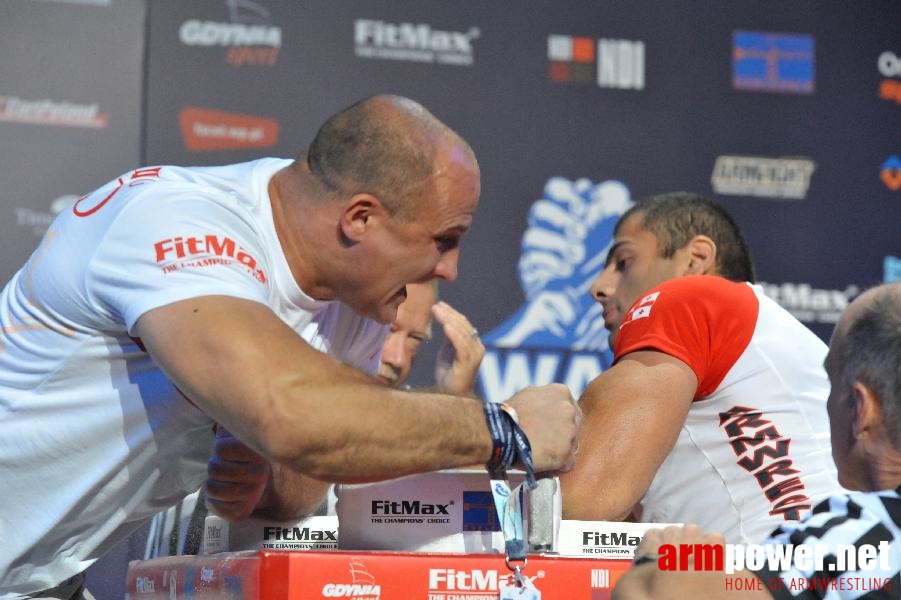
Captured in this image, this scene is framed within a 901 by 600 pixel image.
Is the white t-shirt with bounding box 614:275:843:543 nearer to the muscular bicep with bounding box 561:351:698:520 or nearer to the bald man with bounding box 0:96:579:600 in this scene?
the muscular bicep with bounding box 561:351:698:520

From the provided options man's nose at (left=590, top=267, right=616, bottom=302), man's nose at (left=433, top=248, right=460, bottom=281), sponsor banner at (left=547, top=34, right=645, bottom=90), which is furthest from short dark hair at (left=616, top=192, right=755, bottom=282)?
sponsor banner at (left=547, top=34, right=645, bottom=90)

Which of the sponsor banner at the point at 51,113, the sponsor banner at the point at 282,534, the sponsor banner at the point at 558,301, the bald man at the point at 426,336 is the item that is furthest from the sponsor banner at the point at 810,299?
the sponsor banner at the point at 282,534

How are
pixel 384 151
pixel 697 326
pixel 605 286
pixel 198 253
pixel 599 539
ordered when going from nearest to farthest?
pixel 198 253 < pixel 599 539 < pixel 384 151 < pixel 697 326 < pixel 605 286

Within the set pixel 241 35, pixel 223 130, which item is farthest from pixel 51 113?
pixel 241 35

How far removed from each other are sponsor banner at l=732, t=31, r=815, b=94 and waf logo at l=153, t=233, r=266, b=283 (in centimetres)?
362

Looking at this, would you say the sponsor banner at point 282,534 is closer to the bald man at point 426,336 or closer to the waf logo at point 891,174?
the bald man at point 426,336

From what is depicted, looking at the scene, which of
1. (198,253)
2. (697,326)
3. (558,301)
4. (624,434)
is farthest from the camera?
(558,301)

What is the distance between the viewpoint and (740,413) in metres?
2.22

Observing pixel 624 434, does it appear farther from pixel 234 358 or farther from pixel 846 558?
pixel 234 358

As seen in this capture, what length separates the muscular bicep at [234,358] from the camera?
4.53 feet

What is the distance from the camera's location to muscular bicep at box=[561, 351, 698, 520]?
195 cm

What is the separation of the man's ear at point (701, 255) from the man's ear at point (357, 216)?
1231 mm

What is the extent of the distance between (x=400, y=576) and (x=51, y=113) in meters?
3.31

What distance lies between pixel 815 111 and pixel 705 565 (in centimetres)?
383
